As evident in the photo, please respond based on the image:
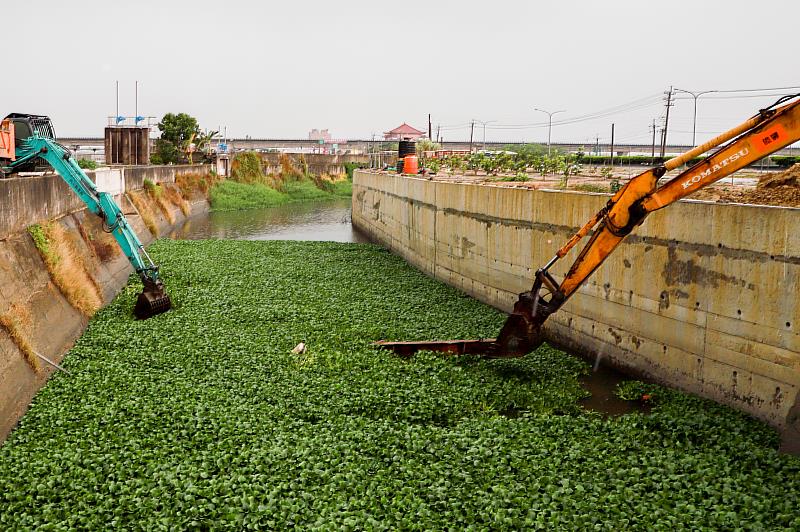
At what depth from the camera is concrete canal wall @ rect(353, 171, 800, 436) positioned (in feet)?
42.0

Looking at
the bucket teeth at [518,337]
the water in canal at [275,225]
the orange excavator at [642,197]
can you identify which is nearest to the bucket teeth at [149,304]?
the orange excavator at [642,197]

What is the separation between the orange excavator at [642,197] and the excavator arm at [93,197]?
8341mm

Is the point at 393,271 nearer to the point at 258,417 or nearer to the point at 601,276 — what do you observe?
the point at 601,276

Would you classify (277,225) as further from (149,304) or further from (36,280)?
(36,280)

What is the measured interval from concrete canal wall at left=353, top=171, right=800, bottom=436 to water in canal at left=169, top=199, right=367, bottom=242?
72.4ft

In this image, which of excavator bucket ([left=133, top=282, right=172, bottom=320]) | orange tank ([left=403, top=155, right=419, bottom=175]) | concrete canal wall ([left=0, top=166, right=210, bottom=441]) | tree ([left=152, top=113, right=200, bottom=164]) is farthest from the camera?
tree ([left=152, top=113, right=200, bottom=164])

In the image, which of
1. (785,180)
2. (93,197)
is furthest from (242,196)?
(785,180)

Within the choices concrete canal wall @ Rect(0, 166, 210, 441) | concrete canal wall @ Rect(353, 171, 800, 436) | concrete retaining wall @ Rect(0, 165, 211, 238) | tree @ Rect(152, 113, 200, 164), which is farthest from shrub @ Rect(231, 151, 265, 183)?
concrete canal wall @ Rect(353, 171, 800, 436)

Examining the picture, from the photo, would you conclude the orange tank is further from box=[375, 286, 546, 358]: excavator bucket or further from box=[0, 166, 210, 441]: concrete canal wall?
box=[375, 286, 546, 358]: excavator bucket

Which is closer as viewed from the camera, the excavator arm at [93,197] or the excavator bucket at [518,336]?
the excavator bucket at [518,336]

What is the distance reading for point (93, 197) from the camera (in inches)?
757

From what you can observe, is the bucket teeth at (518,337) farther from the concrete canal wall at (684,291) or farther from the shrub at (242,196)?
the shrub at (242,196)

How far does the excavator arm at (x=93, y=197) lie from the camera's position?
19.2 meters

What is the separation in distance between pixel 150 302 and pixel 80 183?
3629 mm
